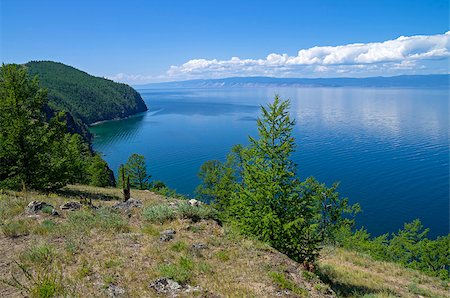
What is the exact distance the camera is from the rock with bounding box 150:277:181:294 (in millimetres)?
9430

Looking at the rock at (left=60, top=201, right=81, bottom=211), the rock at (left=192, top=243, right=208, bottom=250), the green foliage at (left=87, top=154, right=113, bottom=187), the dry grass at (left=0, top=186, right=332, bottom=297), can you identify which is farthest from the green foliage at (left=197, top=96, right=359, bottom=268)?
the green foliage at (left=87, top=154, right=113, bottom=187)

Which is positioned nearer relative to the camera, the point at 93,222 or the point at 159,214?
the point at 93,222

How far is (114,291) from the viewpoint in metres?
8.98

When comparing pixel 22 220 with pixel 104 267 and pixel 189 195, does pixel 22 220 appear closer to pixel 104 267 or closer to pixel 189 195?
pixel 104 267

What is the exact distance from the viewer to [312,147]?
363 ft

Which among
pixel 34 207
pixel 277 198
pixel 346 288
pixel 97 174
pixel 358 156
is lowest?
pixel 358 156

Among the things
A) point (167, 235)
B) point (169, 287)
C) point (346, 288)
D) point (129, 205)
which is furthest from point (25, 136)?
point (346, 288)

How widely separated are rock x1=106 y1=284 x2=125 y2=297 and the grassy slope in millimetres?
112

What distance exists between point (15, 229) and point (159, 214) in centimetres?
590

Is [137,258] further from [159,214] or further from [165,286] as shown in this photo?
[159,214]

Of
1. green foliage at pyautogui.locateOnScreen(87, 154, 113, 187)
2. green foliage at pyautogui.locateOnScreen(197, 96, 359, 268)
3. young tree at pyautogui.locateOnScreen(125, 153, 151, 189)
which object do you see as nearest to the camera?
green foliage at pyautogui.locateOnScreen(197, 96, 359, 268)

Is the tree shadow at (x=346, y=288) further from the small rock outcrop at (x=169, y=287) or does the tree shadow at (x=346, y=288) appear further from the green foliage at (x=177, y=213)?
the small rock outcrop at (x=169, y=287)

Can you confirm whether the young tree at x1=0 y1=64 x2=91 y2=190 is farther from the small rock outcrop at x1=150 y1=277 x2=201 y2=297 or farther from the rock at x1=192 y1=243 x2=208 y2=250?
the small rock outcrop at x1=150 y1=277 x2=201 y2=297

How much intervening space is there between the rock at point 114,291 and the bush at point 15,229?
5.55 meters
